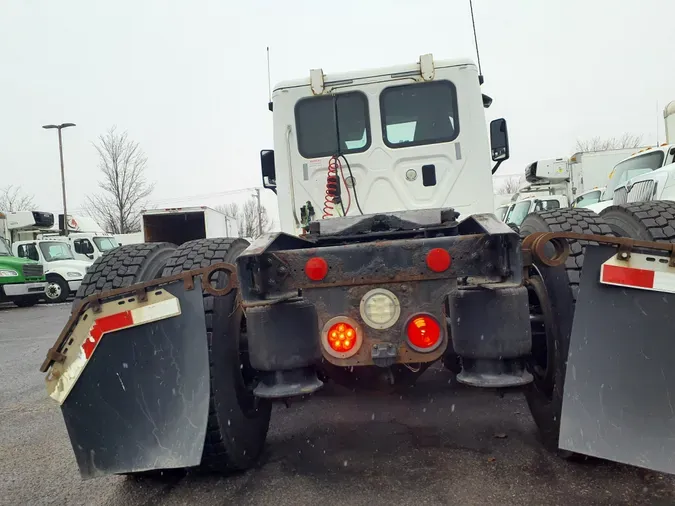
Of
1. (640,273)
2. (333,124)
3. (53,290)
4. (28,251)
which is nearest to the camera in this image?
(640,273)

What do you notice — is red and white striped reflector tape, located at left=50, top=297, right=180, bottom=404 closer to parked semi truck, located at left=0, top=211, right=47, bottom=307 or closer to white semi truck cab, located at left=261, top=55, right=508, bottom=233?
white semi truck cab, located at left=261, top=55, right=508, bottom=233

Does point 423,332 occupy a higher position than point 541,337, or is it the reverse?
point 423,332

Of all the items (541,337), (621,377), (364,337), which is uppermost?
(364,337)

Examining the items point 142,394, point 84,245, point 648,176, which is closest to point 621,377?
point 142,394

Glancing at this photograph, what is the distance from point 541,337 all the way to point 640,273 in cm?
58

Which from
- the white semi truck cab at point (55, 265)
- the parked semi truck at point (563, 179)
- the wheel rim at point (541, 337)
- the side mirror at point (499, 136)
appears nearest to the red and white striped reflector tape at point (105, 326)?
the wheel rim at point (541, 337)

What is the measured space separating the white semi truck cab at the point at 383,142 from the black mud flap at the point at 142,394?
2.47m

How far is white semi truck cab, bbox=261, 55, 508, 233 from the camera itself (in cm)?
456

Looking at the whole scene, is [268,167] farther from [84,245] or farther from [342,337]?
[84,245]

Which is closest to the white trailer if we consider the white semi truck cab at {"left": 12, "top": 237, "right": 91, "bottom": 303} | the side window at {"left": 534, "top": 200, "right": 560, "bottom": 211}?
the white semi truck cab at {"left": 12, "top": 237, "right": 91, "bottom": 303}

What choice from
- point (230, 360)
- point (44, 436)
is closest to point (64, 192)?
point (44, 436)

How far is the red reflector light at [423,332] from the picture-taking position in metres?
2.18

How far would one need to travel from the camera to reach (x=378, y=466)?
296 cm

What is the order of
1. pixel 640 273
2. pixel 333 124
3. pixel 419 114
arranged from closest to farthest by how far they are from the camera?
pixel 640 273
pixel 419 114
pixel 333 124
